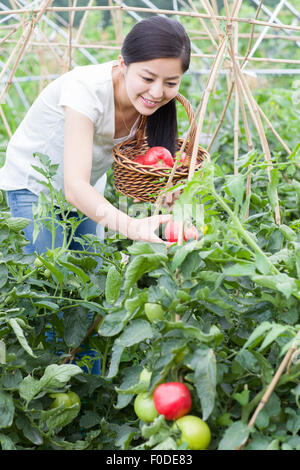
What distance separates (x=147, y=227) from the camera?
3.38 feet

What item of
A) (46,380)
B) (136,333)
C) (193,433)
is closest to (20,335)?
(46,380)

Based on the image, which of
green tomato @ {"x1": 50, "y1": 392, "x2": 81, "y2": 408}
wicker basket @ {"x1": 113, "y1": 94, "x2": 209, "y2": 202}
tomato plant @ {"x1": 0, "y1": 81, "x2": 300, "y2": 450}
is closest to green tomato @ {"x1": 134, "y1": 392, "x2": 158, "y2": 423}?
tomato plant @ {"x1": 0, "y1": 81, "x2": 300, "y2": 450}

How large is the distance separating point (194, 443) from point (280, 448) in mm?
111

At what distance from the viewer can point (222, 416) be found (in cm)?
78

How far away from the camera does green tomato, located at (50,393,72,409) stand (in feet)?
3.21

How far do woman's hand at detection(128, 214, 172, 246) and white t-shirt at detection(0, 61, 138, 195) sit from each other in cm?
31

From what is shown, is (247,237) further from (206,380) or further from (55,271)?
(55,271)

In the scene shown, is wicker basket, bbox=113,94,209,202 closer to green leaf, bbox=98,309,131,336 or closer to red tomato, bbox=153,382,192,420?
green leaf, bbox=98,309,131,336

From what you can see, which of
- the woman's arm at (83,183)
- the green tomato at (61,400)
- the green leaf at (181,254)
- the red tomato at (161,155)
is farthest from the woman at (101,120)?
the green tomato at (61,400)

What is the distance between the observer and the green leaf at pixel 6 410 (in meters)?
0.87

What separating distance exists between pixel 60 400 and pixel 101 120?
0.71 m

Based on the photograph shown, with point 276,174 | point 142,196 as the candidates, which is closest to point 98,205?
point 142,196

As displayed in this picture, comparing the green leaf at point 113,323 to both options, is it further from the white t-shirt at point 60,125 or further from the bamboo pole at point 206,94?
the white t-shirt at point 60,125
